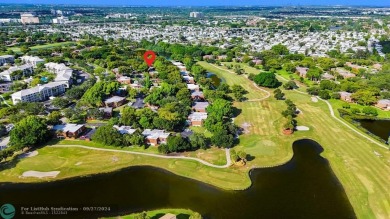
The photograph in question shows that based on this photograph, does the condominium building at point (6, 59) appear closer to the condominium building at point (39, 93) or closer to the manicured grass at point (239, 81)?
the condominium building at point (39, 93)

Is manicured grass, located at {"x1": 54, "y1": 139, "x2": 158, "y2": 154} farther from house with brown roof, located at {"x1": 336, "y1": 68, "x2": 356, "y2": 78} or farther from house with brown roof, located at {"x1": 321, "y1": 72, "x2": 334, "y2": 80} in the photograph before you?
house with brown roof, located at {"x1": 336, "y1": 68, "x2": 356, "y2": 78}

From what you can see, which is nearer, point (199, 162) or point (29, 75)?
point (199, 162)

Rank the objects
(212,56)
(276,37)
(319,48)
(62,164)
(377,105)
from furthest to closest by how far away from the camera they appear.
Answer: (276,37), (319,48), (212,56), (377,105), (62,164)

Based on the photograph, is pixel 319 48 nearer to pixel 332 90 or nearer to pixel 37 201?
pixel 332 90

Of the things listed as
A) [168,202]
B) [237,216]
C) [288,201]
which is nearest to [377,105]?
[288,201]

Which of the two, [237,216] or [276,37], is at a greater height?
[276,37]

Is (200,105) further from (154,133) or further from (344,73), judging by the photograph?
(344,73)

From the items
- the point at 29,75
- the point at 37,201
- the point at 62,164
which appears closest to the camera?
the point at 37,201
